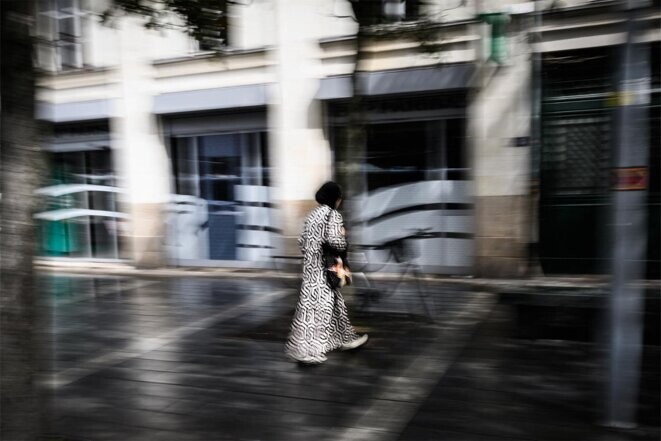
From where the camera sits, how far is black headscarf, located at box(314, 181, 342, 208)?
18.3ft

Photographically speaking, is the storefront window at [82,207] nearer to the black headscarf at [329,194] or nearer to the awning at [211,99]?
the awning at [211,99]

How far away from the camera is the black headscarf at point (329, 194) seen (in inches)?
220

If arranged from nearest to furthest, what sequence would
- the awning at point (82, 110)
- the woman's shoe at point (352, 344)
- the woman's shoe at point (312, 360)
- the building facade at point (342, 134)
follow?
the woman's shoe at point (312, 360) → the woman's shoe at point (352, 344) → the building facade at point (342, 134) → the awning at point (82, 110)

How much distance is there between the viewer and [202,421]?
4.24 meters

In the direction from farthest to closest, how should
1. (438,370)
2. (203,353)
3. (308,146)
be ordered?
(308,146) < (203,353) < (438,370)

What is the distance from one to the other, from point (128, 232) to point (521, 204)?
27.0 feet

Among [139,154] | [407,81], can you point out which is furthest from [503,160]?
[139,154]

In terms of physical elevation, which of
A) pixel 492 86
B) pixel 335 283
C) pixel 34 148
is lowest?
pixel 335 283

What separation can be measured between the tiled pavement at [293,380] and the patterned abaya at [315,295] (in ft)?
0.64

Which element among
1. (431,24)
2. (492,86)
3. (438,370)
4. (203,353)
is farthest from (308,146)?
(438,370)

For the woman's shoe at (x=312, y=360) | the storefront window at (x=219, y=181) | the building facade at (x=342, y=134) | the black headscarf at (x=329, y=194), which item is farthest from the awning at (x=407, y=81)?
the woman's shoe at (x=312, y=360)

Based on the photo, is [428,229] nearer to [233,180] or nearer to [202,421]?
[233,180]

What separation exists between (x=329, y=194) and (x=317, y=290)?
93cm

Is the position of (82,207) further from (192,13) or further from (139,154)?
(192,13)
